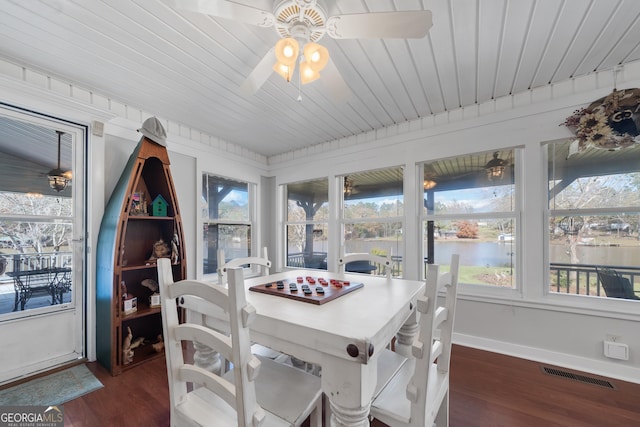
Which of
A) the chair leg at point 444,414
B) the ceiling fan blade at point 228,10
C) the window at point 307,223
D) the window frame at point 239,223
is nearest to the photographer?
the ceiling fan blade at point 228,10

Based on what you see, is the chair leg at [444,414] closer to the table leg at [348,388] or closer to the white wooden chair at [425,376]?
the white wooden chair at [425,376]

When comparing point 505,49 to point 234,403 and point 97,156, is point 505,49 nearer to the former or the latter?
point 234,403

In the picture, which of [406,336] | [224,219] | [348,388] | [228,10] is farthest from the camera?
[224,219]

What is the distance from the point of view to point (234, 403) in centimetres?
88

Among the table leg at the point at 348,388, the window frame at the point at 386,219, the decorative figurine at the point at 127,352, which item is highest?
the window frame at the point at 386,219

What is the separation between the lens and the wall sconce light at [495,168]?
107 inches

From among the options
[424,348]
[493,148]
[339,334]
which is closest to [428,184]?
[493,148]

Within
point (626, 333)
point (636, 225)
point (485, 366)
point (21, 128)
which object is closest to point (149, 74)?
point (21, 128)

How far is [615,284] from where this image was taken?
7.30 feet

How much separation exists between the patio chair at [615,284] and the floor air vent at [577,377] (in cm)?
70

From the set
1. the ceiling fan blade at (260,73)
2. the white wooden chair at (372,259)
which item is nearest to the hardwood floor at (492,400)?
the white wooden chair at (372,259)

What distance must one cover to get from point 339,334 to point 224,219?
317cm

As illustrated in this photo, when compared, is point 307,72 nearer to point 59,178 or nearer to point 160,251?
point 160,251

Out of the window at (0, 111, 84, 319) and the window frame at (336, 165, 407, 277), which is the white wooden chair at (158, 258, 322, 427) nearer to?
the window frame at (336, 165, 407, 277)
